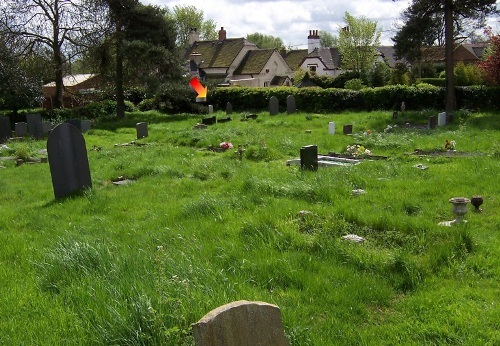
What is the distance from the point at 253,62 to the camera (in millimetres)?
49594

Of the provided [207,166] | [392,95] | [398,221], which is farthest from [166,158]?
[392,95]

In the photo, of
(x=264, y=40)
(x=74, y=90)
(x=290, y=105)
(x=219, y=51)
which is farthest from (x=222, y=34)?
(x=264, y=40)

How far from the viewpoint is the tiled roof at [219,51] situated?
48875 mm

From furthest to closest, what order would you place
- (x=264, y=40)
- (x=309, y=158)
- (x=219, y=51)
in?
1. (x=264, y=40)
2. (x=219, y=51)
3. (x=309, y=158)

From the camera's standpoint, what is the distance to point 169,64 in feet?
92.3

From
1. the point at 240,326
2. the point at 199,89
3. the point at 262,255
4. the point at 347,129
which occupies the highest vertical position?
the point at 199,89

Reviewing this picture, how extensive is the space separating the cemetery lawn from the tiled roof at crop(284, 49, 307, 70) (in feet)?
177

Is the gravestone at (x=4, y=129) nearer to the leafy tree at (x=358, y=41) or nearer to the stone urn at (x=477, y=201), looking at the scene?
the stone urn at (x=477, y=201)

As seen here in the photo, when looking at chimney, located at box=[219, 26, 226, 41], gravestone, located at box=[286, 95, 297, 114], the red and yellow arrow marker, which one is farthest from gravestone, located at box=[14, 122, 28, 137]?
chimney, located at box=[219, 26, 226, 41]

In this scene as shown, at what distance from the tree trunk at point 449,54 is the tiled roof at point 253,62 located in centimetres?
2738

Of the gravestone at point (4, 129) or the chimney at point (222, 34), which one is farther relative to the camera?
the chimney at point (222, 34)

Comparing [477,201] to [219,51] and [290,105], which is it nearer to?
[290,105]

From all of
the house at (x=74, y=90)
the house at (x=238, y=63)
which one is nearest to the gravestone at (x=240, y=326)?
the house at (x=74, y=90)

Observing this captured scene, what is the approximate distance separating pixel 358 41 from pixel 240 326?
182 ft
